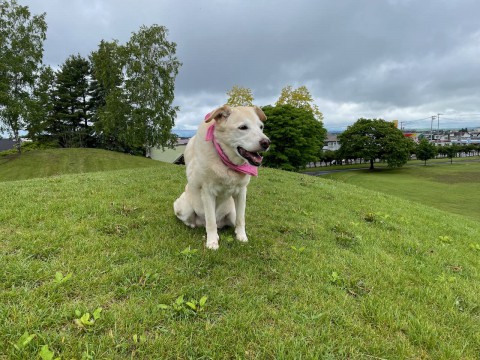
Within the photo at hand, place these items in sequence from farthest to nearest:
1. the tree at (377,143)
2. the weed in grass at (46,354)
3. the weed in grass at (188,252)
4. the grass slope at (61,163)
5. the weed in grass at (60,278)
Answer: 1. the tree at (377,143)
2. the grass slope at (61,163)
3. the weed in grass at (188,252)
4. the weed in grass at (60,278)
5. the weed in grass at (46,354)

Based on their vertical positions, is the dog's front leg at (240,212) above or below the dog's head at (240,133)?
below

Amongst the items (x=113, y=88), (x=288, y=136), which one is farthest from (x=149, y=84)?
(x=288, y=136)

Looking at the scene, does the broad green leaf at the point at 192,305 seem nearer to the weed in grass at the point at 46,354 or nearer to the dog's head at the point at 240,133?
the weed in grass at the point at 46,354

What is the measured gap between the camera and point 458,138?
16388cm

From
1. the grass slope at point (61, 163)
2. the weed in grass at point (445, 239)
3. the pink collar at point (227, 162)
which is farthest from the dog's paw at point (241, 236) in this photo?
the grass slope at point (61, 163)

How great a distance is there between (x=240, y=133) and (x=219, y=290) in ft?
6.38

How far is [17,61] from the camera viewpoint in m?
29.2

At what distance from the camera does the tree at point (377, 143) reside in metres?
56.5

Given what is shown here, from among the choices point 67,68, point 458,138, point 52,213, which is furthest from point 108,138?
point 458,138

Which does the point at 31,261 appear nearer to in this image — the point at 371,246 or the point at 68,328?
the point at 68,328

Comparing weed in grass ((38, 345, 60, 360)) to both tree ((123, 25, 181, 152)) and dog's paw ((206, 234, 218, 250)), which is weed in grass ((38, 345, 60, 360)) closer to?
dog's paw ((206, 234, 218, 250))

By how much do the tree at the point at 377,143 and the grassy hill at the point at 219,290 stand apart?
58610 mm

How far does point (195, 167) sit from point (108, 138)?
161 feet

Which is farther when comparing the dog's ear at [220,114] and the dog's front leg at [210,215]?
the dog's front leg at [210,215]
